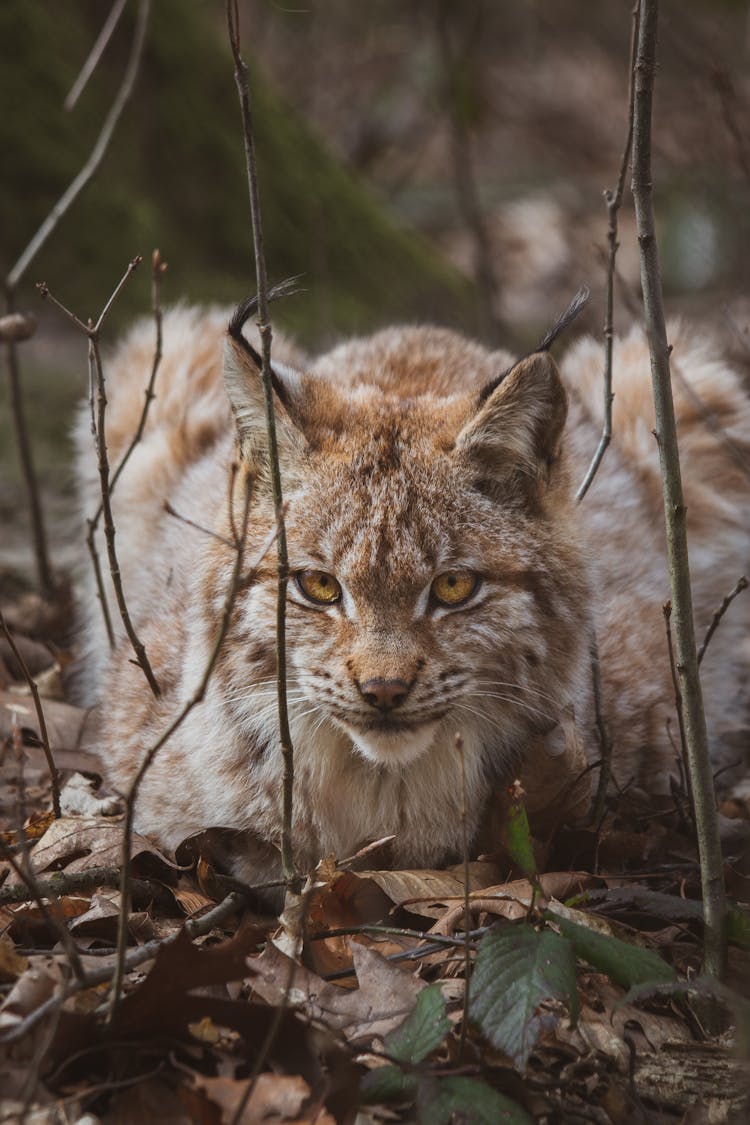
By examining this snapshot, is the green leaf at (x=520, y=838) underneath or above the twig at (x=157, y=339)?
underneath

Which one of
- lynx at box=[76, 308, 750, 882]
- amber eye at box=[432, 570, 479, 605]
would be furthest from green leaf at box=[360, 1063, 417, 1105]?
amber eye at box=[432, 570, 479, 605]

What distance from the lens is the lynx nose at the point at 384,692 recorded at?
10.9 feet

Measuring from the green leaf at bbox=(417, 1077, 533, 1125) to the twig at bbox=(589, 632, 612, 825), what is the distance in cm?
145

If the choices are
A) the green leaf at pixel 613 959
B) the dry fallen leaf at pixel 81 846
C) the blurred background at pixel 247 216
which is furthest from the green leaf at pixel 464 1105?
the blurred background at pixel 247 216

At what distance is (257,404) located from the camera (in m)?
3.77

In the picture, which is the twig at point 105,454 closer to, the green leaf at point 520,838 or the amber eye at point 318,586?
the amber eye at point 318,586

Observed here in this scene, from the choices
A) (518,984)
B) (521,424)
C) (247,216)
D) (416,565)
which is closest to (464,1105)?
(518,984)

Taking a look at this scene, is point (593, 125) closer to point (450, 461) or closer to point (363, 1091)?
point (450, 461)

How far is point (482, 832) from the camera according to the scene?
12.8ft

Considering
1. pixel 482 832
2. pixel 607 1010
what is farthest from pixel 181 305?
pixel 607 1010

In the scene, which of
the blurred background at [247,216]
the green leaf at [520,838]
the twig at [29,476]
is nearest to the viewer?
the green leaf at [520,838]

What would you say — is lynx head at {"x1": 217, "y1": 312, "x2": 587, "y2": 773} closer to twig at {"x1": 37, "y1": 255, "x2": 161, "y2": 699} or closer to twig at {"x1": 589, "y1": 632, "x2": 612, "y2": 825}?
twig at {"x1": 589, "y1": 632, "x2": 612, "y2": 825}

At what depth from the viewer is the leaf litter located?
262 centimetres

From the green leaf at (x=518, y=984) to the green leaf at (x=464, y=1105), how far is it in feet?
0.44
